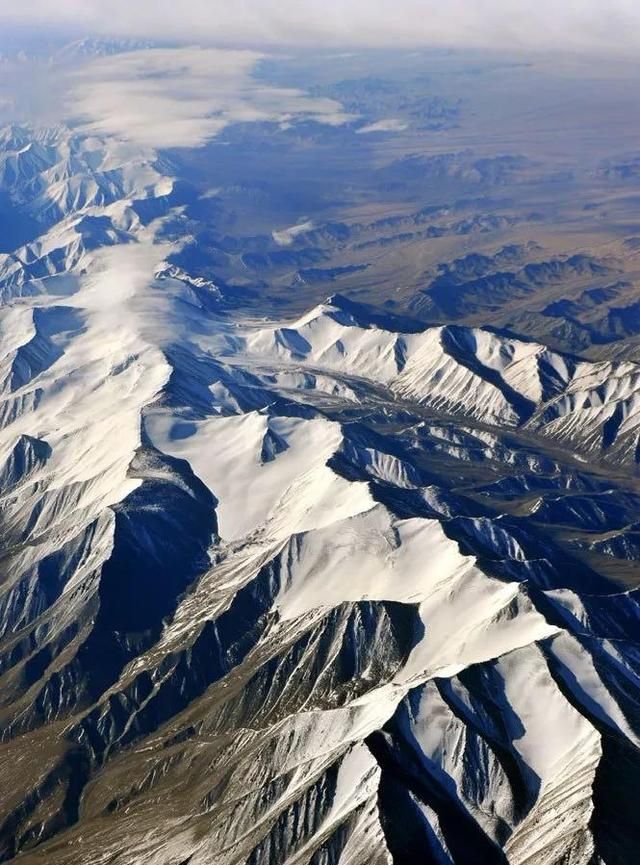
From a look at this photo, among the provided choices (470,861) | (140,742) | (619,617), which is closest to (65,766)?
(140,742)

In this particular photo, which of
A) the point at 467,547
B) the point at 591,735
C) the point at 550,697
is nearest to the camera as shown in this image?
the point at 591,735

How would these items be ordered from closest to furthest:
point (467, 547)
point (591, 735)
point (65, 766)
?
point (591, 735) < point (65, 766) < point (467, 547)

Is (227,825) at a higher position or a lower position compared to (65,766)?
higher

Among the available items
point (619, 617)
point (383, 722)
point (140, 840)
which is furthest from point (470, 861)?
point (619, 617)

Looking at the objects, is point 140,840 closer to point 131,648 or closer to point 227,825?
point 227,825

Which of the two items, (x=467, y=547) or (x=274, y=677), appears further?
(x=467, y=547)

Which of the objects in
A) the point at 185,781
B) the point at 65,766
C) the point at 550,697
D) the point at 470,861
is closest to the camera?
the point at 470,861

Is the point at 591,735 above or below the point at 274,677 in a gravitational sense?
above

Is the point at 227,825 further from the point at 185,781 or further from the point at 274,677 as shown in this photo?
the point at 274,677

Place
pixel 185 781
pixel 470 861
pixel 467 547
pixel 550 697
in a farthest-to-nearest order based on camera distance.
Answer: pixel 467 547 < pixel 185 781 < pixel 550 697 < pixel 470 861
